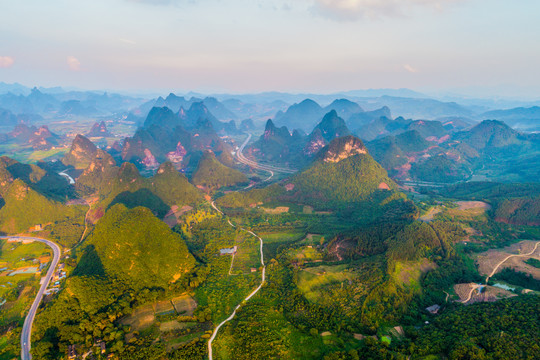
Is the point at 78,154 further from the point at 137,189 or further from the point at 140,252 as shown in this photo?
the point at 140,252

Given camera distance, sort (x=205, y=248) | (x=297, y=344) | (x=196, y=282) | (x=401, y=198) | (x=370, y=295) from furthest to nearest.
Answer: (x=401, y=198) → (x=205, y=248) → (x=196, y=282) → (x=370, y=295) → (x=297, y=344)

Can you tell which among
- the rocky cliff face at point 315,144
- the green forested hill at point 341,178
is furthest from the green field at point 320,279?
the rocky cliff face at point 315,144

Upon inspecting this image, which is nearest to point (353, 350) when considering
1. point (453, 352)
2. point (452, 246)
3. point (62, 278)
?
point (453, 352)

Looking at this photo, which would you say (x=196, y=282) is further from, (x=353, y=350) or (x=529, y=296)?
(x=529, y=296)

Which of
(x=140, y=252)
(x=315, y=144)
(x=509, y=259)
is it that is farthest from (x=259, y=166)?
(x=509, y=259)

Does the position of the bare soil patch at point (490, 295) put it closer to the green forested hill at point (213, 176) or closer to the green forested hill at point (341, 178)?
the green forested hill at point (341, 178)
